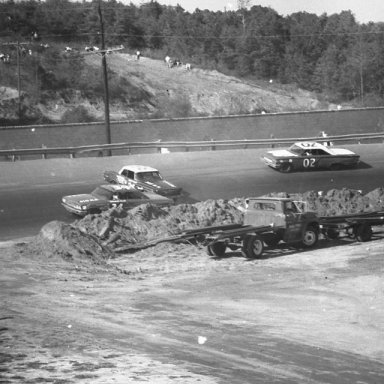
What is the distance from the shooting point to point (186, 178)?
123 feet

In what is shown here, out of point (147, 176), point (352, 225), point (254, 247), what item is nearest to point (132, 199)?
point (147, 176)

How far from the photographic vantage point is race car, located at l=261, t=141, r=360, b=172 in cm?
3884

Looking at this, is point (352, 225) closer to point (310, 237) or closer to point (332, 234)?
point (332, 234)

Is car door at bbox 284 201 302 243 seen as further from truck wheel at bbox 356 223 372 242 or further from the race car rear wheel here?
the race car rear wheel

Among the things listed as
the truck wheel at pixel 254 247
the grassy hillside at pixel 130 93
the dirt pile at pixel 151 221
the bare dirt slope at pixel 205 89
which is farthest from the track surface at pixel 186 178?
the bare dirt slope at pixel 205 89

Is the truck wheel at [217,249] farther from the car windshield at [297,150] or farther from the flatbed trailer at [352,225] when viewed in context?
the car windshield at [297,150]

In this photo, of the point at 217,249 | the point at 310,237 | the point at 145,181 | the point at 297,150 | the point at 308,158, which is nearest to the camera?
the point at 217,249

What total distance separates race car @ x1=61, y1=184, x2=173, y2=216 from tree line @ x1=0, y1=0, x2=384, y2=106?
4970 cm

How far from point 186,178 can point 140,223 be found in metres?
11.3

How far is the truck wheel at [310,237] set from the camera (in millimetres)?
24828

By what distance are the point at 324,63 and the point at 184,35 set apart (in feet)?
54.9

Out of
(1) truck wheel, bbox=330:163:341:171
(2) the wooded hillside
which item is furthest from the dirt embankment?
(2) the wooded hillside

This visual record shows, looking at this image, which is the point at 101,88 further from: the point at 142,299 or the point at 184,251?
the point at 142,299

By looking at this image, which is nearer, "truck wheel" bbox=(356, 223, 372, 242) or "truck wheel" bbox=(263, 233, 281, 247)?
"truck wheel" bbox=(263, 233, 281, 247)
